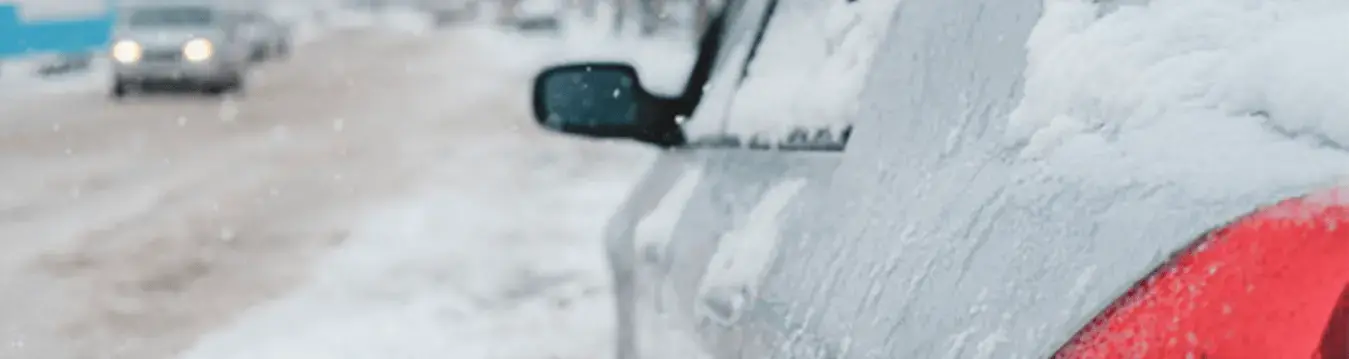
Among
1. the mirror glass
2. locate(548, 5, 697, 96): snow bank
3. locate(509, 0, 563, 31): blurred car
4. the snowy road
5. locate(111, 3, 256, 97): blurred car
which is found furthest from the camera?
A: locate(509, 0, 563, 31): blurred car

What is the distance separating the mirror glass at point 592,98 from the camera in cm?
301

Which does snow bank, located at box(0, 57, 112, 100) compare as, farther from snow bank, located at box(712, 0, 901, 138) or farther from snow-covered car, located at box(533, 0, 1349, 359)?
snow-covered car, located at box(533, 0, 1349, 359)

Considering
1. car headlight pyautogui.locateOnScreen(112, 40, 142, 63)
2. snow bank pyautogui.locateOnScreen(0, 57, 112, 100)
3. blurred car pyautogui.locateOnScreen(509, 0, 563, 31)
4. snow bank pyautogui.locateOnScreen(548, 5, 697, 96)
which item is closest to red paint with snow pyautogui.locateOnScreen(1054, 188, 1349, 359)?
car headlight pyautogui.locateOnScreen(112, 40, 142, 63)

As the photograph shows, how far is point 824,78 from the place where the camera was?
7.08 ft

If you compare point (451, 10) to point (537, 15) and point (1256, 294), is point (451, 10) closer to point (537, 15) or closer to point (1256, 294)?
point (537, 15)

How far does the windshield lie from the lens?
21203 millimetres

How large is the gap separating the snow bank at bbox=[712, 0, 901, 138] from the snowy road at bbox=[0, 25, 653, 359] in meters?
3.67

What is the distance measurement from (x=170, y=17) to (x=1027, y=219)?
2156 centimetres

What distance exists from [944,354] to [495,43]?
1685 inches

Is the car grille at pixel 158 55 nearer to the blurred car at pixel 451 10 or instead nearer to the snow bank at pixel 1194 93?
the snow bank at pixel 1194 93

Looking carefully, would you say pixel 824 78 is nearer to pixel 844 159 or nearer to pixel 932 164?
pixel 844 159

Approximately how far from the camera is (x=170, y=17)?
21.6 metres

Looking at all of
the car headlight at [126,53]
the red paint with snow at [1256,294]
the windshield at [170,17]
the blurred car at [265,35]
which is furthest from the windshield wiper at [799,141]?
the blurred car at [265,35]

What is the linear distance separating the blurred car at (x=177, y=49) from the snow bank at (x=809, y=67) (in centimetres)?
1902
